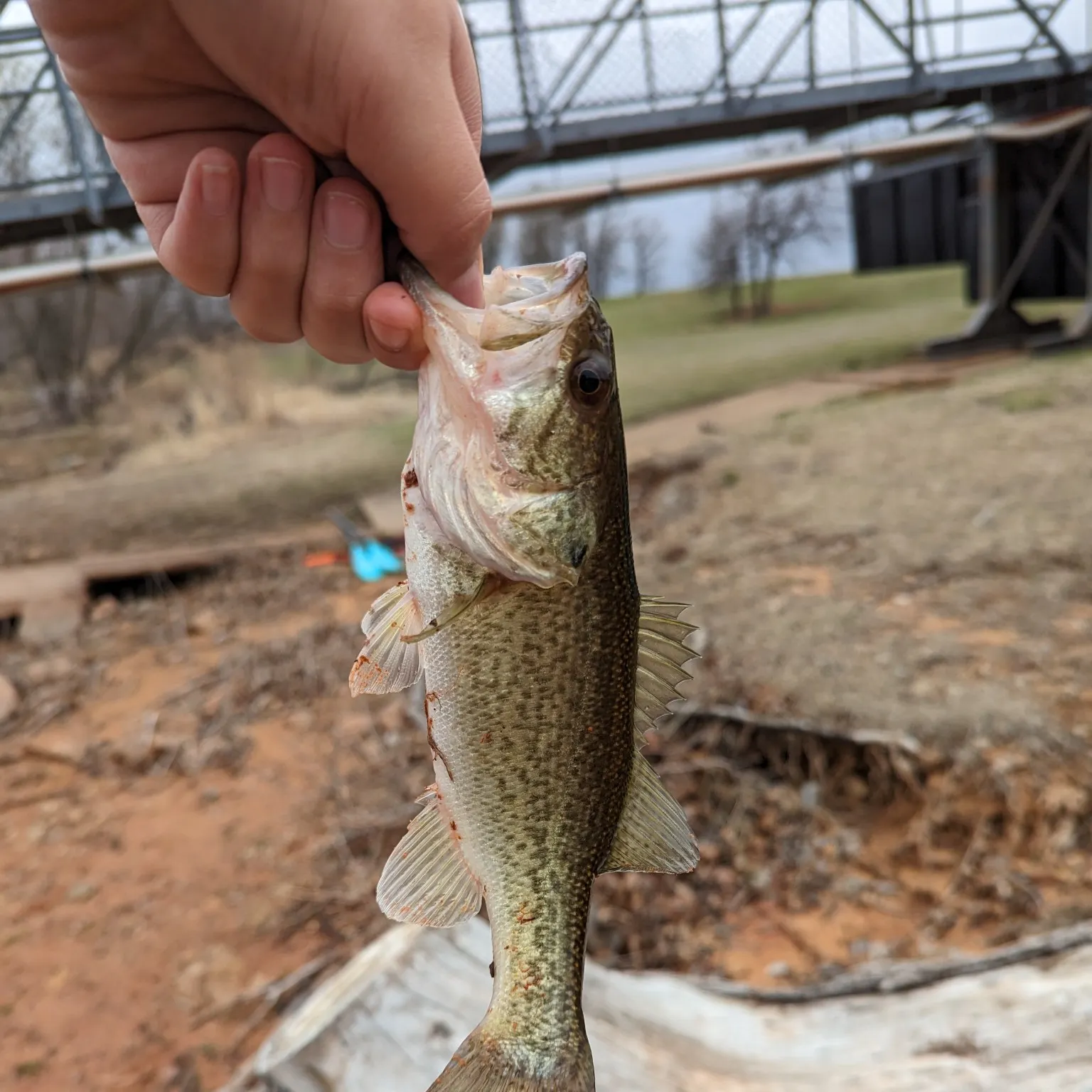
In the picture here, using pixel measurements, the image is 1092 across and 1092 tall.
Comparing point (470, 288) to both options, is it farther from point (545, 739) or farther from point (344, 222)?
point (545, 739)

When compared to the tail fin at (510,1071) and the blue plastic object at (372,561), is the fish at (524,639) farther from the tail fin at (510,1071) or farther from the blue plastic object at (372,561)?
the blue plastic object at (372,561)

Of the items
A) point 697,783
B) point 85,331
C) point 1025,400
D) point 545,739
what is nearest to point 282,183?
point 545,739

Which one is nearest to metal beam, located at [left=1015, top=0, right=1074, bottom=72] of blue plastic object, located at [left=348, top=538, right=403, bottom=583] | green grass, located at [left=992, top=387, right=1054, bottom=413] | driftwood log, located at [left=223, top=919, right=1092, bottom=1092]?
green grass, located at [left=992, top=387, right=1054, bottom=413]

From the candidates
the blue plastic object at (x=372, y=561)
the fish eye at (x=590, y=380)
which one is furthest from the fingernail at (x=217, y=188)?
the blue plastic object at (x=372, y=561)

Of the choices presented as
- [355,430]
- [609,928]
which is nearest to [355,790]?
[609,928]

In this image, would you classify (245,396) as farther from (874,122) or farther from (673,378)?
(874,122)

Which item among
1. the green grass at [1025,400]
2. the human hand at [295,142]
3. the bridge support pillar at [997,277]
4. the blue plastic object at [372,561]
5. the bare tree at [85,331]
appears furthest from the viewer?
the bare tree at [85,331]

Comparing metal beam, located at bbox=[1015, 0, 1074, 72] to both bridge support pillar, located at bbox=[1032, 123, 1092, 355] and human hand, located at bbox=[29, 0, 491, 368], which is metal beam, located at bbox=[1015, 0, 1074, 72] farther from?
human hand, located at bbox=[29, 0, 491, 368]
